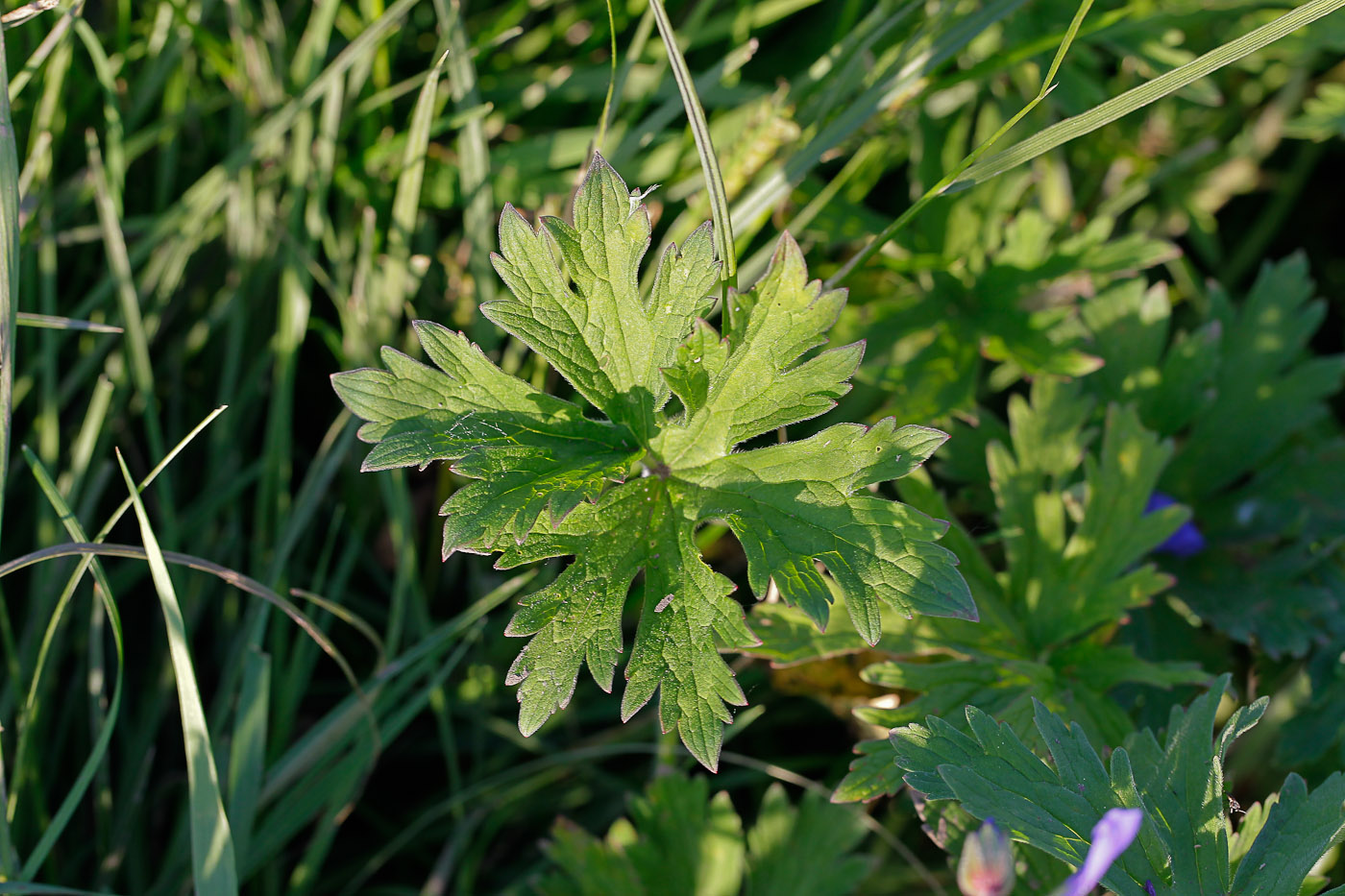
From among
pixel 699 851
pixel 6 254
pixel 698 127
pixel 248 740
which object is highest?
pixel 6 254

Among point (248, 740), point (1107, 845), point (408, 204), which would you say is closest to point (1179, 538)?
point (1107, 845)

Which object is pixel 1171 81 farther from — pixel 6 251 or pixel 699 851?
pixel 6 251

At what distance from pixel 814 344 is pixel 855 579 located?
0.39 metres

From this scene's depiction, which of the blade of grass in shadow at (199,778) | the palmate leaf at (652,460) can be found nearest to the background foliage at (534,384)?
the blade of grass in shadow at (199,778)

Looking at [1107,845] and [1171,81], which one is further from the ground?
[1171,81]

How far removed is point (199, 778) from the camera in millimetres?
1549

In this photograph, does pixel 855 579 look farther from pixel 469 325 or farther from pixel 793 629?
pixel 469 325

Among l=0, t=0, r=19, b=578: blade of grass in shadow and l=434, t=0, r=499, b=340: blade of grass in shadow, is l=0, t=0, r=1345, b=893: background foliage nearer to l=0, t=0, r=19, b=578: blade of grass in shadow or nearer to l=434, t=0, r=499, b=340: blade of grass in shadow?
l=434, t=0, r=499, b=340: blade of grass in shadow

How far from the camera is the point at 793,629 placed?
185cm

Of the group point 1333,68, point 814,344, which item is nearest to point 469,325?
point 814,344

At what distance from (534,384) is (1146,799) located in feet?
4.49

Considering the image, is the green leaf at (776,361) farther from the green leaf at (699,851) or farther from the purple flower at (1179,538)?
the purple flower at (1179,538)

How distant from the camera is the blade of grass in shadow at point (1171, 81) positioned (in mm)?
1483

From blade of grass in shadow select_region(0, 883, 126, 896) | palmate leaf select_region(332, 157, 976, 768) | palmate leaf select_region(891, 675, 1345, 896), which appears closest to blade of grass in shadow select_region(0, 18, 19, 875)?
blade of grass in shadow select_region(0, 883, 126, 896)
